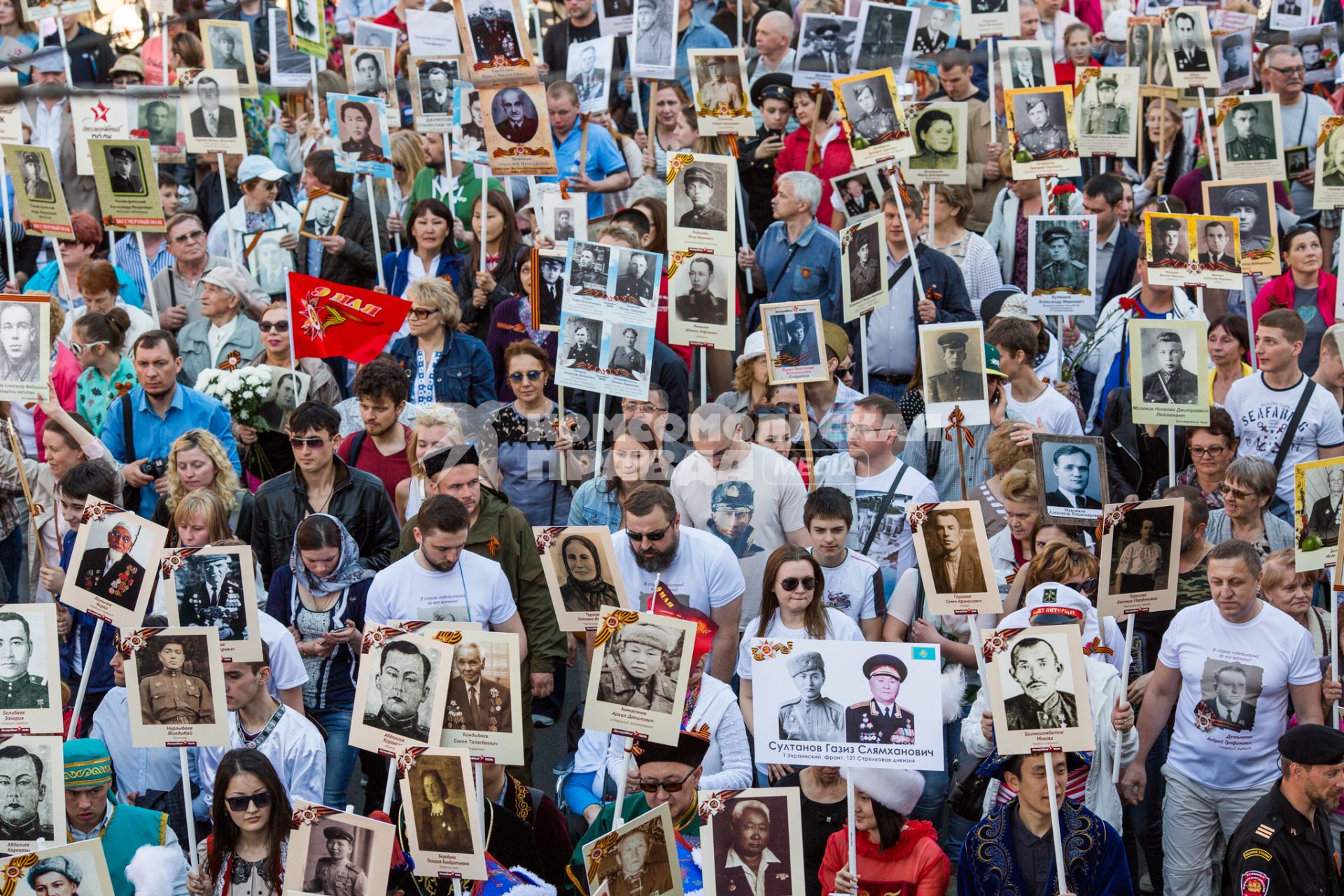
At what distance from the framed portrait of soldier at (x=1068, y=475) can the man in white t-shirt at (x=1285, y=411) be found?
1.43 metres

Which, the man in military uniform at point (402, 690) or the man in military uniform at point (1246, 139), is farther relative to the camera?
the man in military uniform at point (1246, 139)

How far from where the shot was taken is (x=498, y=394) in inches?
380

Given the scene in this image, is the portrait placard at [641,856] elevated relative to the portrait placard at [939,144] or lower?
lower

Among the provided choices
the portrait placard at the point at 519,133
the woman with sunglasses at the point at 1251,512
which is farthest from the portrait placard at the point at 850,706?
the portrait placard at the point at 519,133

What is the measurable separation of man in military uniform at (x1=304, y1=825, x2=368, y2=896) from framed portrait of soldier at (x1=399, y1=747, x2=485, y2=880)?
230 mm

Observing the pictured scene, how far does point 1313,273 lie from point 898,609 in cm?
396

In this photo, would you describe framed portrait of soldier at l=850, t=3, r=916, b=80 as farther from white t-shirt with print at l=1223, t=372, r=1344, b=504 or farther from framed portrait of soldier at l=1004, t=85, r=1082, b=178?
white t-shirt with print at l=1223, t=372, r=1344, b=504

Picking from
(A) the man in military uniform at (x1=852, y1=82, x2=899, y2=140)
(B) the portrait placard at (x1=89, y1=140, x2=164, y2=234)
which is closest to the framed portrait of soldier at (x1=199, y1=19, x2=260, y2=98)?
(B) the portrait placard at (x1=89, y1=140, x2=164, y2=234)

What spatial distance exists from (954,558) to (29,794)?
339 cm

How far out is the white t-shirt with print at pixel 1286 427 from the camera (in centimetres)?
825

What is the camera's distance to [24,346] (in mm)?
8133

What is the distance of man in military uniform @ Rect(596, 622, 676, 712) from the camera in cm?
591

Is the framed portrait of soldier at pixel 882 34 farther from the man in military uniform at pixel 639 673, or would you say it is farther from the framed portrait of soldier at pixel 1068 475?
the man in military uniform at pixel 639 673

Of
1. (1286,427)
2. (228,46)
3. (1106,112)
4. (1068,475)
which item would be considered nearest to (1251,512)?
(1068,475)
